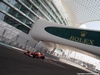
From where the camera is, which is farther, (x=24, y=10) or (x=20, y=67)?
(x=24, y=10)

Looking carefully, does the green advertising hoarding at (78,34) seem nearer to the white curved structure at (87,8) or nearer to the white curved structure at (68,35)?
the white curved structure at (68,35)

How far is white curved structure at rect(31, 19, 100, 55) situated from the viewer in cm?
3895

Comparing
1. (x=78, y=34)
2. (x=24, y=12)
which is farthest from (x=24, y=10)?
(x=78, y=34)

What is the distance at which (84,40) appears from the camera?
133 feet

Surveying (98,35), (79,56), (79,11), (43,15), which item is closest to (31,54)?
(98,35)

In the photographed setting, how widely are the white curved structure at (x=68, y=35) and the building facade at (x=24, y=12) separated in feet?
11.5

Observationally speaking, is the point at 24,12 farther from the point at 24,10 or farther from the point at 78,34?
the point at 78,34

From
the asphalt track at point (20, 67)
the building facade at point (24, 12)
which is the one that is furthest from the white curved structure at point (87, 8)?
the asphalt track at point (20, 67)

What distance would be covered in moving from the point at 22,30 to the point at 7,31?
703cm

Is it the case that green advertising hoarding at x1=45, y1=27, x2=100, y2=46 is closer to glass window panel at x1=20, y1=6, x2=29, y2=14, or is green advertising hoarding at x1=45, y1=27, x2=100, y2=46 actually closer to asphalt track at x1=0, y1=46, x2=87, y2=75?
glass window panel at x1=20, y1=6, x2=29, y2=14

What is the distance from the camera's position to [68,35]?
4306 cm

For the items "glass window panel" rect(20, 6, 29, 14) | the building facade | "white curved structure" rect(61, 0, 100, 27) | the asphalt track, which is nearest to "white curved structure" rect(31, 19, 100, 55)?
the building facade

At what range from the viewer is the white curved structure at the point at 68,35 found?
38.9 metres

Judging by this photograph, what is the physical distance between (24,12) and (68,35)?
16102mm
